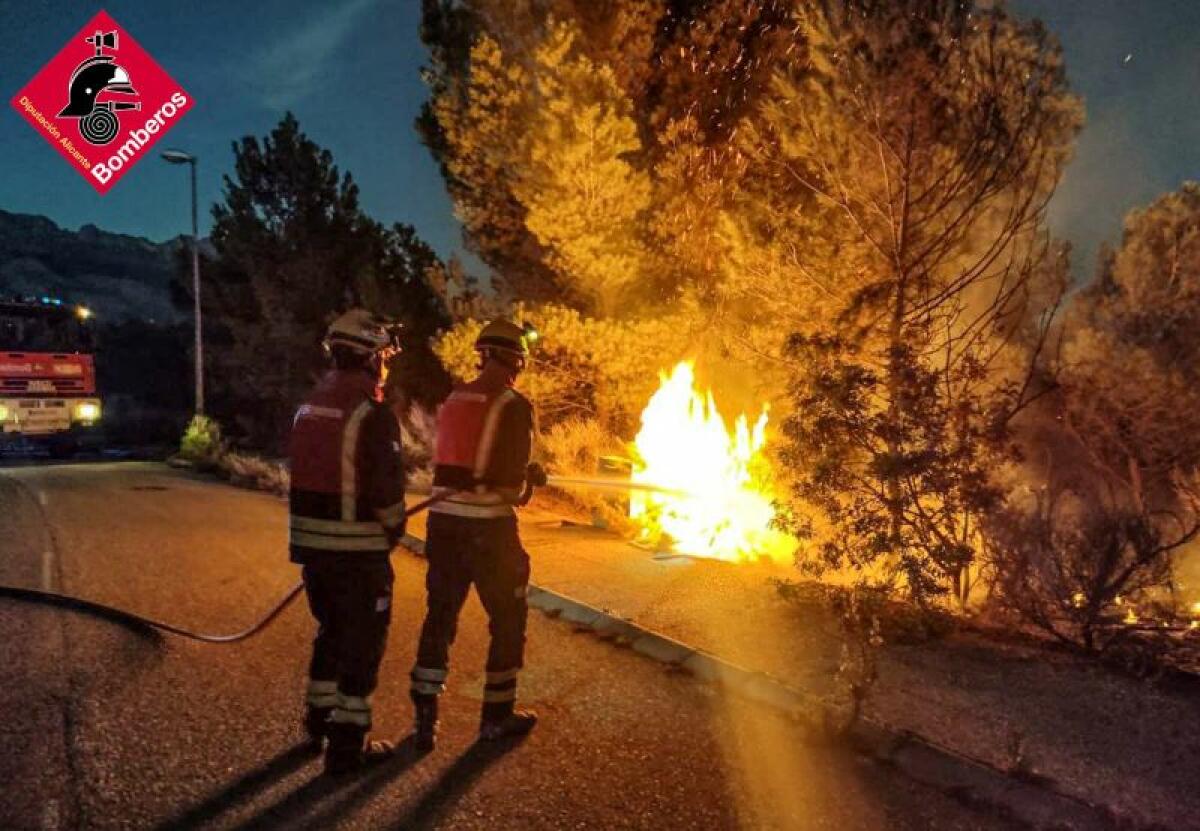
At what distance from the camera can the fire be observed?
9.09 metres

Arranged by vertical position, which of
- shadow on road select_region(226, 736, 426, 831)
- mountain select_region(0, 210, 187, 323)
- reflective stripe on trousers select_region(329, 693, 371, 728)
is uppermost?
mountain select_region(0, 210, 187, 323)

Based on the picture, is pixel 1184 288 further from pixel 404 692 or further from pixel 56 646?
pixel 56 646

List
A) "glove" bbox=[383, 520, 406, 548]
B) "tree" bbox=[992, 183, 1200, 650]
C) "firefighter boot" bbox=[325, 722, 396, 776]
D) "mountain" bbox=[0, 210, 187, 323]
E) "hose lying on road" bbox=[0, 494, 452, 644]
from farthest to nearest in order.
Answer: "mountain" bbox=[0, 210, 187, 323] < "tree" bbox=[992, 183, 1200, 650] < "hose lying on road" bbox=[0, 494, 452, 644] < "glove" bbox=[383, 520, 406, 548] < "firefighter boot" bbox=[325, 722, 396, 776]

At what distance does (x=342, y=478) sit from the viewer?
3680 mm

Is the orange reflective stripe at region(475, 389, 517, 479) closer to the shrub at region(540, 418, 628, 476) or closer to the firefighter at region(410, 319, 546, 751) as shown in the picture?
the firefighter at region(410, 319, 546, 751)

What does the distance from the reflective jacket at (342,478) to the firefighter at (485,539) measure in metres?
0.42

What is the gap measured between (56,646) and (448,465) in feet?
10.7

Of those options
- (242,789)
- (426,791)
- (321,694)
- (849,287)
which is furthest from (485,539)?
(849,287)

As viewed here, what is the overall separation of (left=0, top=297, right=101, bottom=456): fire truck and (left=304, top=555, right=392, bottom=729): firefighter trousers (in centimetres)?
2198

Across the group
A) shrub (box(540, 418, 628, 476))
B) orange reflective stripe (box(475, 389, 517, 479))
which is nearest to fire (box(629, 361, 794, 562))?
shrub (box(540, 418, 628, 476))

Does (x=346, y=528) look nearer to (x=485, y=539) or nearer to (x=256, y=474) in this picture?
(x=485, y=539)

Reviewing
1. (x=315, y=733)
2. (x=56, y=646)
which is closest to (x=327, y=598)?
(x=315, y=733)

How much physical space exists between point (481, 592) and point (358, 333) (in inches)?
57.5

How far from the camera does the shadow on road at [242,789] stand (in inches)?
128
